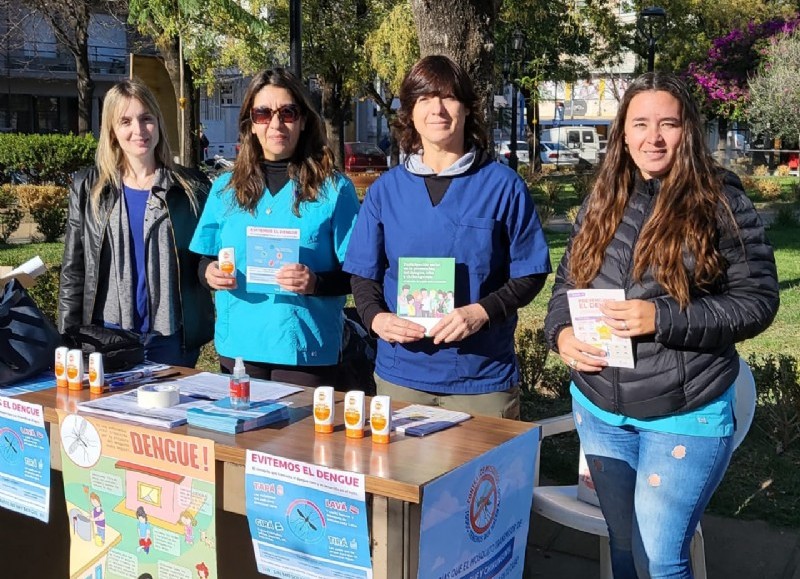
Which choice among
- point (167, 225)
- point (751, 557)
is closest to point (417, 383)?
point (167, 225)

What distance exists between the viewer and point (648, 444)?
2641mm

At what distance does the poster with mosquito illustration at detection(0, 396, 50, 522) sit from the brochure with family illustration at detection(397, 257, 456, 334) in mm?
1211

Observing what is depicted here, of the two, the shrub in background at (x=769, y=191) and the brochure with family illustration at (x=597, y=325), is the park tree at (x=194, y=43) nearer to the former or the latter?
the brochure with family illustration at (x=597, y=325)

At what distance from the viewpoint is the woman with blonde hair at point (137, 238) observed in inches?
149

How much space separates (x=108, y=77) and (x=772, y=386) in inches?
1712

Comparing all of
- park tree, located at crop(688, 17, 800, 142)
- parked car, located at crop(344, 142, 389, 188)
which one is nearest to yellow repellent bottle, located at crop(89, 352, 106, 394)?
parked car, located at crop(344, 142, 389, 188)

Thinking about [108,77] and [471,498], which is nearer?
[471,498]

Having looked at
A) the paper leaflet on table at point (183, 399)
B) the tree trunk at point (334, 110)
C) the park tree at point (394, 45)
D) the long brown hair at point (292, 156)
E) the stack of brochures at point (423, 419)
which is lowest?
the stack of brochures at point (423, 419)

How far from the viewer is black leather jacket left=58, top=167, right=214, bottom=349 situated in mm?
3828

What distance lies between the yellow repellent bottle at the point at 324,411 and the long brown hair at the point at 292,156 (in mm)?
1007

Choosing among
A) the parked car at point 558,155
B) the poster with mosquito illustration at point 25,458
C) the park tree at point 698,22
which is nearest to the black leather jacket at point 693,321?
the poster with mosquito illustration at point 25,458

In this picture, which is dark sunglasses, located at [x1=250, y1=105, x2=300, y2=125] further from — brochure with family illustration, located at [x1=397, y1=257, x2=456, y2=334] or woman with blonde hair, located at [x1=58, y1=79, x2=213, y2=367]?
brochure with family illustration, located at [x1=397, y1=257, x2=456, y2=334]

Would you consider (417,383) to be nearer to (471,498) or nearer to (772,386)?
(471,498)

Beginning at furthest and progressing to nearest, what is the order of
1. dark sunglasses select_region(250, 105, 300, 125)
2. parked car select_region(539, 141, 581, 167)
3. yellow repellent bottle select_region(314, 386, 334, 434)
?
parked car select_region(539, 141, 581, 167) → dark sunglasses select_region(250, 105, 300, 125) → yellow repellent bottle select_region(314, 386, 334, 434)
